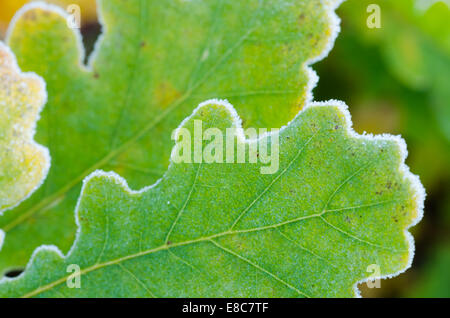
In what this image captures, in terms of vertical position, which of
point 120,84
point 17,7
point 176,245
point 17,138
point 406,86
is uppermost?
point 17,7

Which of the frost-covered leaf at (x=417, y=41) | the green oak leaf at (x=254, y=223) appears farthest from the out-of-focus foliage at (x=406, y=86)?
the green oak leaf at (x=254, y=223)

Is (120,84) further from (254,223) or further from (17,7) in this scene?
(17,7)

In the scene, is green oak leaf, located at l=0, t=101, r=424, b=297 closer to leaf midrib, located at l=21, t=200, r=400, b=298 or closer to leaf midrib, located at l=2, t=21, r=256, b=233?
leaf midrib, located at l=21, t=200, r=400, b=298

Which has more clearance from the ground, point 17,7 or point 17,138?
point 17,7

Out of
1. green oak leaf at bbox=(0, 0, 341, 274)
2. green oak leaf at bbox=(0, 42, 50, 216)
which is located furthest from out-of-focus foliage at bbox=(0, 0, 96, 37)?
green oak leaf at bbox=(0, 42, 50, 216)

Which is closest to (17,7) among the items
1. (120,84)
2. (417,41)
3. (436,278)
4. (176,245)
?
(120,84)

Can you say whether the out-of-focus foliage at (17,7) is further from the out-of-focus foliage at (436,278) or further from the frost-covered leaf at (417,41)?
the out-of-focus foliage at (436,278)

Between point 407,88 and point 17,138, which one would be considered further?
point 407,88
